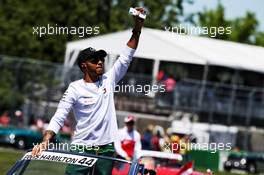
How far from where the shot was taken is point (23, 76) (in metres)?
32.6

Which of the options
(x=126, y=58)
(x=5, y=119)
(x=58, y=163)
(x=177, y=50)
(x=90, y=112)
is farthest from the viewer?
(x=177, y=50)

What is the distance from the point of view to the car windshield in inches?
310

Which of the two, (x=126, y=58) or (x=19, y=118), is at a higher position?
(x=126, y=58)

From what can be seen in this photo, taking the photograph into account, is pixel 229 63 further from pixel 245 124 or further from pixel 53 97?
pixel 53 97

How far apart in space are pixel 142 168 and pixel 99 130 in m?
0.58

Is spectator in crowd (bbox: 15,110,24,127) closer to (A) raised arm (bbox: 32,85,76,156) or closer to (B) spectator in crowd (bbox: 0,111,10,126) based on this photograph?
(B) spectator in crowd (bbox: 0,111,10,126)

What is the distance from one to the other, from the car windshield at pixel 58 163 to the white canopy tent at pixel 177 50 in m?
22.1

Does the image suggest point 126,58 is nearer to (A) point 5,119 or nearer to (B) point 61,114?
(B) point 61,114

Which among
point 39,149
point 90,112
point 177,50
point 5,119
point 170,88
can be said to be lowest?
point 5,119

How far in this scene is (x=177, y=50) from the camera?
32031mm

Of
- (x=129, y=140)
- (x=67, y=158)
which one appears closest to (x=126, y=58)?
(x=67, y=158)

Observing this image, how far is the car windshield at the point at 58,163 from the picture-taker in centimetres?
788

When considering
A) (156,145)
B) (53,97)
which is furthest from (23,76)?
(156,145)

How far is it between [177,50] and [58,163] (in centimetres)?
2430
